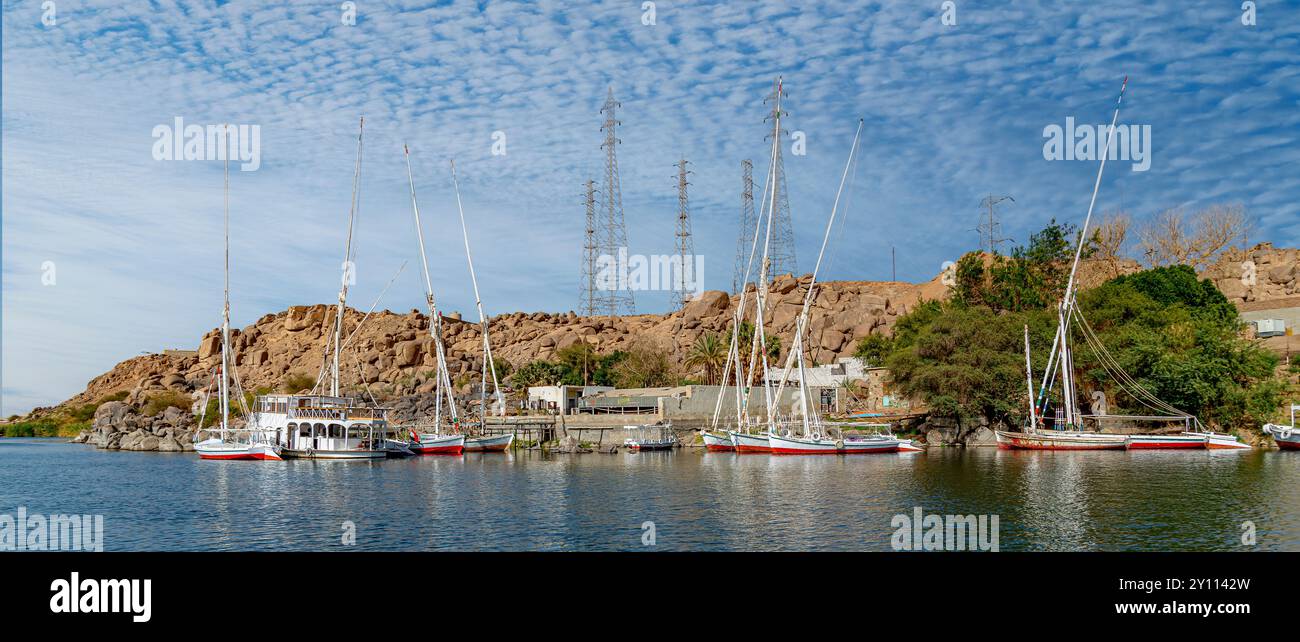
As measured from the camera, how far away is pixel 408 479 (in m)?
51.6

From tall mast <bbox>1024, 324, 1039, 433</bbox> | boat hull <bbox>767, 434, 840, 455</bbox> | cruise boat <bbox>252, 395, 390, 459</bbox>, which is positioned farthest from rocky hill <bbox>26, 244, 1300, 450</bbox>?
boat hull <bbox>767, 434, 840, 455</bbox>

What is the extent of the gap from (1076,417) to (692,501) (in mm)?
46690

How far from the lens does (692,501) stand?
37.5 meters

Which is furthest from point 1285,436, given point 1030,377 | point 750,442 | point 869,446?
point 750,442

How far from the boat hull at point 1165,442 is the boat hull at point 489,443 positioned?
2021 inches

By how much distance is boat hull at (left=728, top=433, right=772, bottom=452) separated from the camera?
6906 cm

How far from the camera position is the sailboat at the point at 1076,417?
6744 cm

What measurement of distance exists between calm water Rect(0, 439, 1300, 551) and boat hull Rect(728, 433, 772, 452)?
547 cm

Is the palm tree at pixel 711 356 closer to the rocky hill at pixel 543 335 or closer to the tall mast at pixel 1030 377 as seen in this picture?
the rocky hill at pixel 543 335

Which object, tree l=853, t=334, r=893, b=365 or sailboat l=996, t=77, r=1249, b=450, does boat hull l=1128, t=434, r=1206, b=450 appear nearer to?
sailboat l=996, t=77, r=1249, b=450

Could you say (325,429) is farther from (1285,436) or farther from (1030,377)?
(1285,436)
